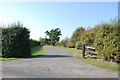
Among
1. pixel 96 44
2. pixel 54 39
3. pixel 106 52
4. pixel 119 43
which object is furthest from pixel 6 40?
pixel 54 39

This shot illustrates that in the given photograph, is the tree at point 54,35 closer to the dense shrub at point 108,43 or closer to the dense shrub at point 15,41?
the dense shrub at point 15,41

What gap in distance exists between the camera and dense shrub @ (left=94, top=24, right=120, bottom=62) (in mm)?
8002

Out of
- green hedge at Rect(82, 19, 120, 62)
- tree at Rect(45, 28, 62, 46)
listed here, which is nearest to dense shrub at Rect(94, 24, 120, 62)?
green hedge at Rect(82, 19, 120, 62)

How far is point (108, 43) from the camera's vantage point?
8453mm

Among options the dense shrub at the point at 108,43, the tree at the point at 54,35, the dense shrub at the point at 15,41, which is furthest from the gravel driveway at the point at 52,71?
the tree at the point at 54,35

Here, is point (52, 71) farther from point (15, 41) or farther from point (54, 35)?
point (54, 35)

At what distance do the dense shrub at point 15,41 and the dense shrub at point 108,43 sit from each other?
24.2 ft

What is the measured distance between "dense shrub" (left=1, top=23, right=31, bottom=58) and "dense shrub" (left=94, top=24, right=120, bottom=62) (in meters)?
7.38

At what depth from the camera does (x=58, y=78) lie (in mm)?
4543

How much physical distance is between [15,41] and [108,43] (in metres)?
8.72

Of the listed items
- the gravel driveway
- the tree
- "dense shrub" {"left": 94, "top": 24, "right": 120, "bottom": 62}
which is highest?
the tree

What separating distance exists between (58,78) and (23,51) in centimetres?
861

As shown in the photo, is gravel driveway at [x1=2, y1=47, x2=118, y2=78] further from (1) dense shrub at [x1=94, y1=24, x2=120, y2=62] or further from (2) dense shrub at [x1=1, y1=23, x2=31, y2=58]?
(2) dense shrub at [x1=1, y1=23, x2=31, y2=58]

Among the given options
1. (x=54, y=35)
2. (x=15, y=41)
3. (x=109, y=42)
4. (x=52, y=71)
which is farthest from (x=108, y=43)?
(x=54, y=35)
